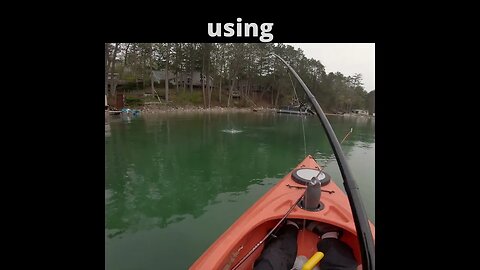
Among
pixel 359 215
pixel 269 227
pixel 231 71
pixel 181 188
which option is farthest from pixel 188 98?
pixel 359 215

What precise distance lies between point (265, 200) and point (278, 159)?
6511 millimetres

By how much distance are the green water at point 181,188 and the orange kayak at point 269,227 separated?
1223 mm

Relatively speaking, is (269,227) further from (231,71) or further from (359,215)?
(231,71)

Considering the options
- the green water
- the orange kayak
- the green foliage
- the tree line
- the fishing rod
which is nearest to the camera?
the fishing rod

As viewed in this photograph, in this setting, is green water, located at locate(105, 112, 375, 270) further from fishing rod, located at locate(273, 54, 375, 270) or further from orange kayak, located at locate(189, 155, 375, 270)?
fishing rod, located at locate(273, 54, 375, 270)

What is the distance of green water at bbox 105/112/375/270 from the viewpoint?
3836 mm

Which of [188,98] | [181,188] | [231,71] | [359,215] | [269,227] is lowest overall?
[181,188]

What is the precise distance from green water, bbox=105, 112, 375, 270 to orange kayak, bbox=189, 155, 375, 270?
4.01 ft

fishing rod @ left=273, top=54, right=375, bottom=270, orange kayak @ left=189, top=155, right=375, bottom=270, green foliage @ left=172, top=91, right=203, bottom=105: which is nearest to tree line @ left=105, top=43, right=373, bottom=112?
green foliage @ left=172, top=91, right=203, bottom=105

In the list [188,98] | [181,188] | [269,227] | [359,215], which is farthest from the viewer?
[188,98]

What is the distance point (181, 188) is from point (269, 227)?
149 inches

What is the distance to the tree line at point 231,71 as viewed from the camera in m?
29.6

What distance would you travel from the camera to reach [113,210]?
4996 mm

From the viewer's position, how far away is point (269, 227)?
2996mm
